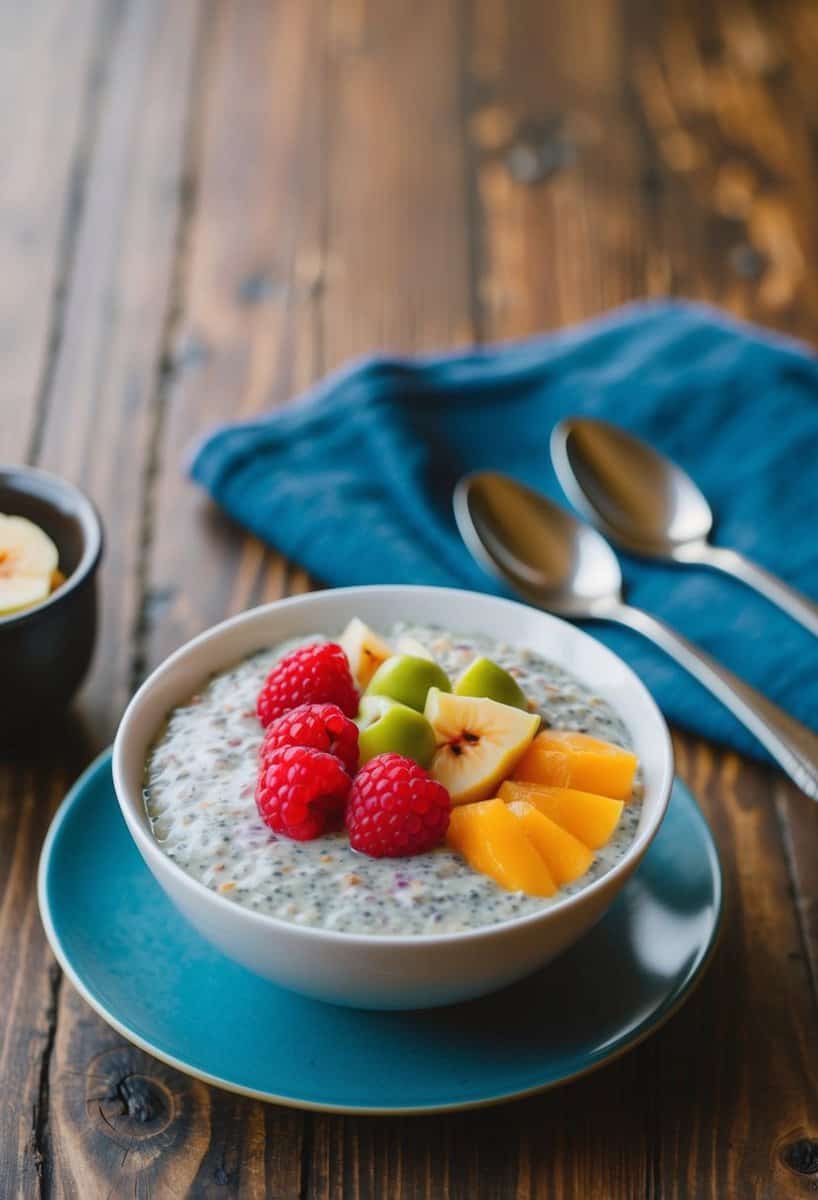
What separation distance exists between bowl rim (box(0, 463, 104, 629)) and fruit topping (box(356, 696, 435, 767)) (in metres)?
0.48

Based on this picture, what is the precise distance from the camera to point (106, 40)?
351cm

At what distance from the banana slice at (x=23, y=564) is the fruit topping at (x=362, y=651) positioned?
39cm

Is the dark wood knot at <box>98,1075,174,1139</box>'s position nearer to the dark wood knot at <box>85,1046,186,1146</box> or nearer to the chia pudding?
the dark wood knot at <box>85,1046,186,1146</box>

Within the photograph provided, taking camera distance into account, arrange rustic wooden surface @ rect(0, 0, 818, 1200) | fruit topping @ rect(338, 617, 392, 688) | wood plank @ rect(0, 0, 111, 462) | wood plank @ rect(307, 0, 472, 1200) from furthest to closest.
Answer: wood plank @ rect(307, 0, 472, 1200)
wood plank @ rect(0, 0, 111, 462)
fruit topping @ rect(338, 617, 392, 688)
rustic wooden surface @ rect(0, 0, 818, 1200)

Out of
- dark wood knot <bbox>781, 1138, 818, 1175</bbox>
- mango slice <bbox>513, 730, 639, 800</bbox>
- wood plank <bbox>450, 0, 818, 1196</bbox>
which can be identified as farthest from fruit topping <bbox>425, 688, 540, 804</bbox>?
dark wood knot <bbox>781, 1138, 818, 1175</bbox>

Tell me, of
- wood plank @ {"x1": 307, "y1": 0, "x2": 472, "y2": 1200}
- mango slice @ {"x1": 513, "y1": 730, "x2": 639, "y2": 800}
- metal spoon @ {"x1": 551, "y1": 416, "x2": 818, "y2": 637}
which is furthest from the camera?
wood plank @ {"x1": 307, "y1": 0, "x2": 472, "y2": 1200}

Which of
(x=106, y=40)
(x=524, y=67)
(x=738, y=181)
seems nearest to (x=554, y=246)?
(x=738, y=181)

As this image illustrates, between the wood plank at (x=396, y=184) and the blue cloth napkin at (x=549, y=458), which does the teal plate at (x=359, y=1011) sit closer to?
the blue cloth napkin at (x=549, y=458)

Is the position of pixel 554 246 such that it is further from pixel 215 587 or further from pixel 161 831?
pixel 161 831

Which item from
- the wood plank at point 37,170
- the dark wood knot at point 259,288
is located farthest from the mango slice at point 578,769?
the dark wood knot at point 259,288

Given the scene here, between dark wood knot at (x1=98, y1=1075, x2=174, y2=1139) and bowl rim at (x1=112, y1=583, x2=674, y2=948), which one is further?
dark wood knot at (x1=98, y1=1075, x2=174, y2=1139)

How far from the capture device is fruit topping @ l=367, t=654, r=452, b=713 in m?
1.55

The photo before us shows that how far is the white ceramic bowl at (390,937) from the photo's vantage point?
1312mm

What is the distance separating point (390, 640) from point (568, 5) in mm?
2524
